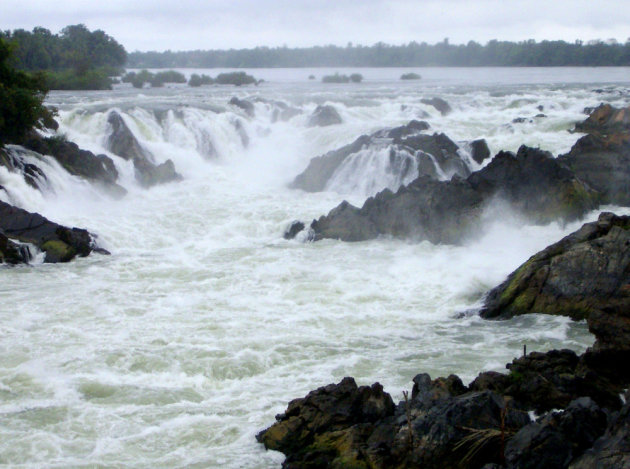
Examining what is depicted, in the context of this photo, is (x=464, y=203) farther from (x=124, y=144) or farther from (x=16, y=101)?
(x=124, y=144)

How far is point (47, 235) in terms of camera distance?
60.3ft

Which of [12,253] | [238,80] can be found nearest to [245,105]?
[12,253]

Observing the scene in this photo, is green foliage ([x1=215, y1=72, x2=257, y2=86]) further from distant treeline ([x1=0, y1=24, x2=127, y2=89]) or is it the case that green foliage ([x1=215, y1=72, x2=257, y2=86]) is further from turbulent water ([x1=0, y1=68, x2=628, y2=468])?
turbulent water ([x1=0, y1=68, x2=628, y2=468])

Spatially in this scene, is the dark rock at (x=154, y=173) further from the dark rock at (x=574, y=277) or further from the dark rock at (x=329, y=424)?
the dark rock at (x=329, y=424)

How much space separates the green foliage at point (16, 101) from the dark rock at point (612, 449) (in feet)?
66.2

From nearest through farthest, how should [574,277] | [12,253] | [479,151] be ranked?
1. [574,277]
2. [12,253]
3. [479,151]

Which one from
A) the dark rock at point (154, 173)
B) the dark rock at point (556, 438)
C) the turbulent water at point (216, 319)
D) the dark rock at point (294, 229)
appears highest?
the dark rock at point (154, 173)

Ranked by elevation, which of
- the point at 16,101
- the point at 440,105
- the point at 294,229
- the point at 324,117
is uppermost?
the point at 16,101

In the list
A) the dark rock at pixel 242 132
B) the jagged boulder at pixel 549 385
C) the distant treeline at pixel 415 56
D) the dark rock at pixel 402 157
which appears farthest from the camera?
the distant treeline at pixel 415 56

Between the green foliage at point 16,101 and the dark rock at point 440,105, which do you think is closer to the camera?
the green foliage at point 16,101

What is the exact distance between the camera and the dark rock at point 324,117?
34.7 m

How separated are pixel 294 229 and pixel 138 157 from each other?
9677 millimetres

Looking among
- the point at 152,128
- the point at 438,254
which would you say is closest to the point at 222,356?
the point at 438,254

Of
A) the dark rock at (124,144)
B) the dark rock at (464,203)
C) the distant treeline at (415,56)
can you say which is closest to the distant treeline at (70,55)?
the dark rock at (124,144)
